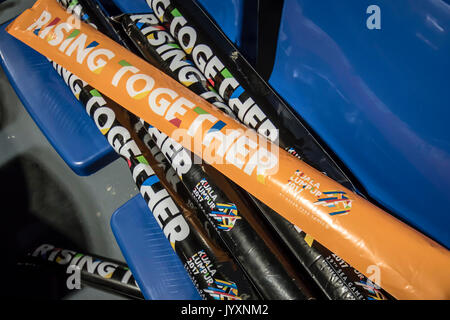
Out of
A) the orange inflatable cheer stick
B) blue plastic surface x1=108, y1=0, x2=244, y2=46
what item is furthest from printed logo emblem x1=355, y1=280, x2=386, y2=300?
blue plastic surface x1=108, y1=0, x2=244, y2=46

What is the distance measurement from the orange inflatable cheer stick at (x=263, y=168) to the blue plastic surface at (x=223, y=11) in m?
0.33

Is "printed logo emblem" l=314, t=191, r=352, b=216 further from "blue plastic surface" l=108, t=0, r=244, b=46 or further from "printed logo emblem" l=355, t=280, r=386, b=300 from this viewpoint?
"blue plastic surface" l=108, t=0, r=244, b=46

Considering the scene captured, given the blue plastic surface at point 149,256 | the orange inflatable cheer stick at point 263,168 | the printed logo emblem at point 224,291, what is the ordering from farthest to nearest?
the blue plastic surface at point 149,256
the printed logo emblem at point 224,291
the orange inflatable cheer stick at point 263,168

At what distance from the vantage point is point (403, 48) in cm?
80

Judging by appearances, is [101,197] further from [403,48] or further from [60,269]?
[403,48]

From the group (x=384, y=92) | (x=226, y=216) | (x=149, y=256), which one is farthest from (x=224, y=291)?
(x=384, y=92)

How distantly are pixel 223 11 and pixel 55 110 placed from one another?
84 cm

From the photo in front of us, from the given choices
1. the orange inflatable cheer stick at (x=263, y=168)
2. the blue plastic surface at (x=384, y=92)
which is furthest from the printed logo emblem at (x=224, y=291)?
the blue plastic surface at (x=384, y=92)

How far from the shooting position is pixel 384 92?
35.1 inches

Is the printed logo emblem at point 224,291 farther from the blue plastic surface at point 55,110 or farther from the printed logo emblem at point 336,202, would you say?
the blue plastic surface at point 55,110

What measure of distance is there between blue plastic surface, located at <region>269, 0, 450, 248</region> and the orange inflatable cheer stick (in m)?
0.23

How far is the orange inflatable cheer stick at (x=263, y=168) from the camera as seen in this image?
69 centimetres

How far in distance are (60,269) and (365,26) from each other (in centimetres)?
148

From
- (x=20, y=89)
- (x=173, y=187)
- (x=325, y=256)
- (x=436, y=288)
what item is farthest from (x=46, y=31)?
(x=436, y=288)
